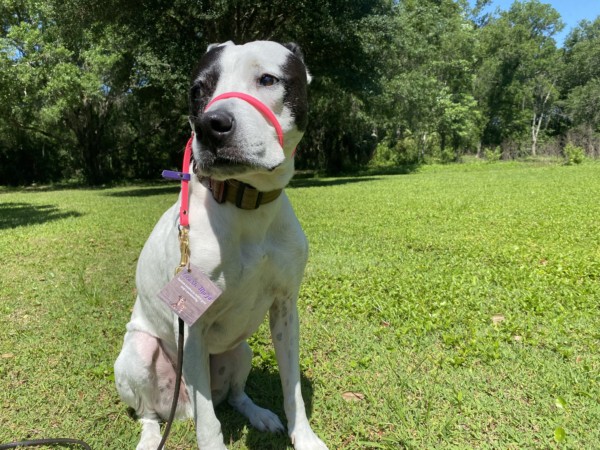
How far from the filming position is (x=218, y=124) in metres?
1.54

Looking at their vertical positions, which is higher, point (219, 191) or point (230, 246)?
point (219, 191)

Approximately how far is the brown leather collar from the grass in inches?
52.4

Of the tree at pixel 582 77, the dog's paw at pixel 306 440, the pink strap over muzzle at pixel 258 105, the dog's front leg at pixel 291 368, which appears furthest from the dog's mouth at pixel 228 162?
the tree at pixel 582 77

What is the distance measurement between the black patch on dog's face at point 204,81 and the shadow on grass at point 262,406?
1706 mm

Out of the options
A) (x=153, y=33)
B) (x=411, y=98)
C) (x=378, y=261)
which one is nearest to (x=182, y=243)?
(x=378, y=261)

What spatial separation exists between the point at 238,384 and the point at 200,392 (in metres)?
0.65

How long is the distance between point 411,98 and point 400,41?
23.3 feet

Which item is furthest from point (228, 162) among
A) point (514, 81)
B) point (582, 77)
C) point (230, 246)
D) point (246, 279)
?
point (582, 77)

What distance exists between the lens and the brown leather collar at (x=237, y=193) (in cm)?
185

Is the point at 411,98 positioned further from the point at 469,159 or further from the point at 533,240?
the point at 533,240

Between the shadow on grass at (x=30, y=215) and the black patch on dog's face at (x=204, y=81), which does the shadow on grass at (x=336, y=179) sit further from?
the black patch on dog's face at (x=204, y=81)

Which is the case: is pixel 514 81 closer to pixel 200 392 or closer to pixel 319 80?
pixel 319 80

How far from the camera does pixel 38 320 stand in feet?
13.3

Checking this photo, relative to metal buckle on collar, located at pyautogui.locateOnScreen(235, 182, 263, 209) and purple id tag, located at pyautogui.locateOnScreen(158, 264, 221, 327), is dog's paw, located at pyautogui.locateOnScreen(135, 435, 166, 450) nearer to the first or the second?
purple id tag, located at pyautogui.locateOnScreen(158, 264, 221, 327)
